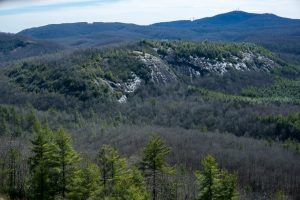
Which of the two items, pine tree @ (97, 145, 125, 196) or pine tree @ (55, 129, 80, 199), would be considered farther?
pine tree @ (97, 145, 125, 196)

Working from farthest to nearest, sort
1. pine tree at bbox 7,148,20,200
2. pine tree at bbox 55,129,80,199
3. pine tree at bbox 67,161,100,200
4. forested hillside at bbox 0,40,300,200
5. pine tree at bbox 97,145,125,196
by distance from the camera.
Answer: pine tree at bbox 7,148,20,200 < pine tree at bbox 97,145,125,196 < forested hillside at bbox 0,40,300,200 < pine tree at bbox 55,129,80,199 < pine tree at bbox 67,161,100,200

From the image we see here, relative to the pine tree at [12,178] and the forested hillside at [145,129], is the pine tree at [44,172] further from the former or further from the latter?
the pine tree at [12,178]

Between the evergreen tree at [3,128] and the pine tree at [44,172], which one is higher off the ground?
the pine tree at [44,172]

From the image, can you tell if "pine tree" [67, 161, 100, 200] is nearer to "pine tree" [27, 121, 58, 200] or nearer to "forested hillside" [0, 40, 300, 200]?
"forested hillside" [0, 40, 300, 200]

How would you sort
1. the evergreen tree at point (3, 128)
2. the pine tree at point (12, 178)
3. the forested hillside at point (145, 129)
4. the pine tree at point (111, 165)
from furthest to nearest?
1. the evergreen tree at point (3, 128)
2. the pine tree at point (12, 178)
3. the pine tree at point (111, 165)
4. the forested hillside at point (145, 129)

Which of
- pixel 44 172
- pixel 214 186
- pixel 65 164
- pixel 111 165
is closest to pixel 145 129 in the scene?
pixel 111 165

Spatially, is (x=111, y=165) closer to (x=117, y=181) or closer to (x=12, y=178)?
(x=117, y=181)

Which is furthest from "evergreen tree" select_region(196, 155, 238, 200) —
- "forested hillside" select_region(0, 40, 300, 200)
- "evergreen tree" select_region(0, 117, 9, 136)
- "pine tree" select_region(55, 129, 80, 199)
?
"evergreen tree" select_region(0, 117, 9, 136)

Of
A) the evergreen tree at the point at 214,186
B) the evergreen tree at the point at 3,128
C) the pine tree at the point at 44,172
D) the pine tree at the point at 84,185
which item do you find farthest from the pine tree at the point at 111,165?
the evergreen tree at the point at 3,128

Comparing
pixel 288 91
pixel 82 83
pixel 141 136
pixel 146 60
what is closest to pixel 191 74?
pixel 146 60
